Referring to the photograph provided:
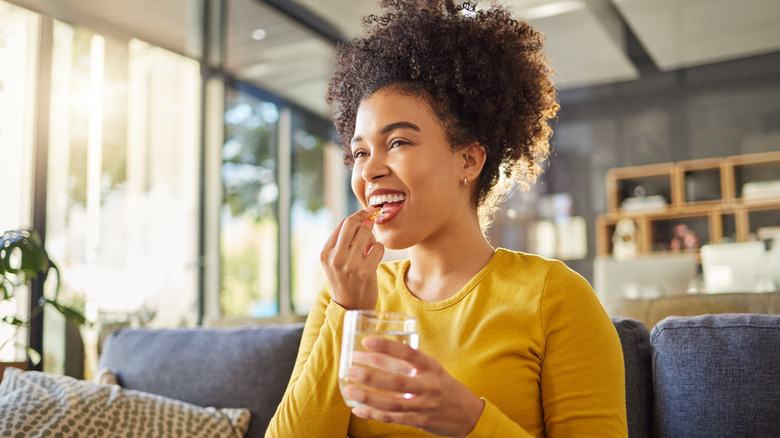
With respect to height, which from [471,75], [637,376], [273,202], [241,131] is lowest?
[637,376]

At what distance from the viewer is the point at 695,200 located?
612cm

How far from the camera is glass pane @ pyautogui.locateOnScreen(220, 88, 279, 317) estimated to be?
196 inches

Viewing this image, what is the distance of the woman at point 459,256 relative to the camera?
3.44ft

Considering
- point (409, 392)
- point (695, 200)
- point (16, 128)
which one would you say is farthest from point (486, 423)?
point (695, 200)

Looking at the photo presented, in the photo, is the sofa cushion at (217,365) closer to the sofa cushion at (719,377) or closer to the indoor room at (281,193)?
the indoor room at (281,193)

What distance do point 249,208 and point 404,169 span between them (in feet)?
13.9

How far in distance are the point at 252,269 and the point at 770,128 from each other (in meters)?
4.65

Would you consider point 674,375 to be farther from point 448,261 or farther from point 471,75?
point 471,75

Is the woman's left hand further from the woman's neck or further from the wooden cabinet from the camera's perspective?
the wooden cabinet

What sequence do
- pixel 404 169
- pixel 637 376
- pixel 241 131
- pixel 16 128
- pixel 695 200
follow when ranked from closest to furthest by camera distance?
1. pixel 404 169
2. pixel 637 376
3. pixel 16 128
4. pixel 241 131
5. pixel 695 200

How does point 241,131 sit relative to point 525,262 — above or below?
above

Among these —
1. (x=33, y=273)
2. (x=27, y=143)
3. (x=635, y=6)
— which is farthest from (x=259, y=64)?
(x=33, y=273)

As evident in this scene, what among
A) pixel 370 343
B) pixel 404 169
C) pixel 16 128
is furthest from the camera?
pixel 16 128

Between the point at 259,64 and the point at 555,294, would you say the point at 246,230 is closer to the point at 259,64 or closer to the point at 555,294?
the point at 259,64
